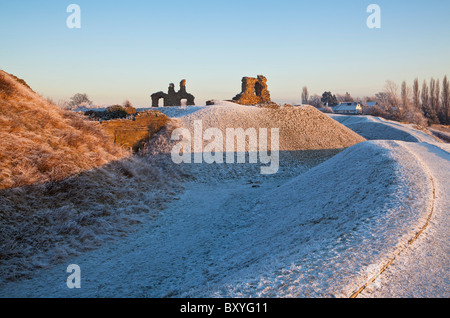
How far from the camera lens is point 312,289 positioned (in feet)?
12.5

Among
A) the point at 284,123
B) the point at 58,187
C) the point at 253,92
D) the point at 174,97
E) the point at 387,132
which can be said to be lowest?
the point at 58,187

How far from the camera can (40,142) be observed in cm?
1055

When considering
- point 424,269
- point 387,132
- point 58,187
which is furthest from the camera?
point 387,132

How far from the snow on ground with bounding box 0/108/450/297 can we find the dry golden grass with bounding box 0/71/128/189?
3369mm

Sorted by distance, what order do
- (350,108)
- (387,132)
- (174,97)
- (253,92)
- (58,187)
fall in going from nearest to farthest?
(58,187), (387,132), (253,92), (174,97), (350,108)

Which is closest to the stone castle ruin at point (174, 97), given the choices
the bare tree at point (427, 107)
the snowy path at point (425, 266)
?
the snowy path at point (425, 266)

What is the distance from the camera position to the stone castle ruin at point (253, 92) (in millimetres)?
35250

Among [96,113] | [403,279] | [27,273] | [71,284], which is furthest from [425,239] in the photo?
[96,113]

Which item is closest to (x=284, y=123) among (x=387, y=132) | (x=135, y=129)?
(x=135, y=129)

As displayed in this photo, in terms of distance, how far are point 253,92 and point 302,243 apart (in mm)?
32000

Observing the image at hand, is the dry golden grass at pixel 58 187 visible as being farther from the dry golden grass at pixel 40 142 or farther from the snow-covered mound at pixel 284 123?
the snow-covered mound at pixel 284 123

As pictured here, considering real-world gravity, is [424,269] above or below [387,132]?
below

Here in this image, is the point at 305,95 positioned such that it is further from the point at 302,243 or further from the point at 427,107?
the point at 302,243
